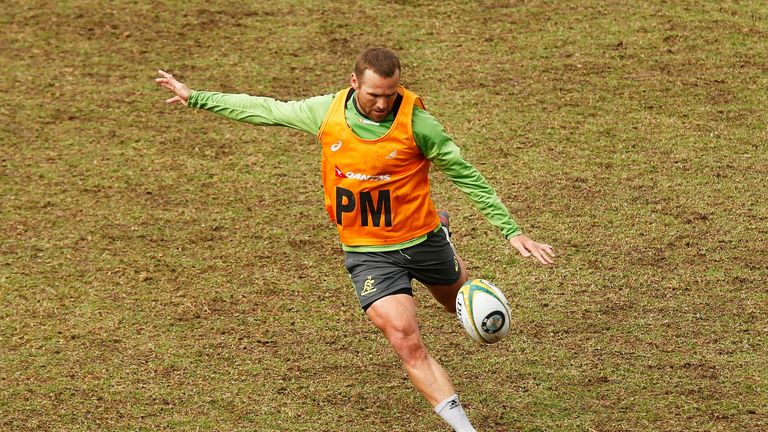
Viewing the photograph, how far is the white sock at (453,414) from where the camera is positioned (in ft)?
26.6

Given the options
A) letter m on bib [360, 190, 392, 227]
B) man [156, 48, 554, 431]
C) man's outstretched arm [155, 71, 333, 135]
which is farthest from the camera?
man's outstretched arm [155, 71, 333, 135]

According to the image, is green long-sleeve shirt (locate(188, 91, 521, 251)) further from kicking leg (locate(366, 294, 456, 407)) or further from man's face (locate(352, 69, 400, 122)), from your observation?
kicking leg (locate(366, 294, 456, 407))

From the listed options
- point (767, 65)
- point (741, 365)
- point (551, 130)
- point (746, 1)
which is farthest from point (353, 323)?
point (746, 1)

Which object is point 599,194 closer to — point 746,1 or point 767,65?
point 767,65

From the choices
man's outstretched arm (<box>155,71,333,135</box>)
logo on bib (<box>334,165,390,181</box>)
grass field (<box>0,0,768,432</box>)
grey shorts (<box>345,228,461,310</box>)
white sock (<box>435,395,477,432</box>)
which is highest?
man's outstretched arm (<box>155,71,333,135</box>)

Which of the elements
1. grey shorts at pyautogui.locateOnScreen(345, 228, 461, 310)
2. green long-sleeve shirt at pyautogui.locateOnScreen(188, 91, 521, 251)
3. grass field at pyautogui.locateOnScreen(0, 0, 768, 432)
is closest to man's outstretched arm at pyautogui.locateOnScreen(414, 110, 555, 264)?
green long-sleeve shirt at pyautogui.locateOnScreen(188, 91, 521, 251)

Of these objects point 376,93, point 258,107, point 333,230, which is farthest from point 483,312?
point 333,230

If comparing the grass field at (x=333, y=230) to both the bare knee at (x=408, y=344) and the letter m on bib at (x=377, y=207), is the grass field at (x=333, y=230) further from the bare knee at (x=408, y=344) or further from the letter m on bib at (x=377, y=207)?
the letter m on bib at (x=377, y=207)

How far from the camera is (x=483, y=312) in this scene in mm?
8133

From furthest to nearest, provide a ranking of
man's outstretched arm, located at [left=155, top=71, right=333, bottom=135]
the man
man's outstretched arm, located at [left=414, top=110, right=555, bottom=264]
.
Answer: man's outstretched arm, located at [left=155, top=71, right=333, bottom=135] → man's outstretched arm, located at [left=414, top=110, right=555, bottom=264] → the man

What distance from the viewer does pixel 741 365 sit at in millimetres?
9359

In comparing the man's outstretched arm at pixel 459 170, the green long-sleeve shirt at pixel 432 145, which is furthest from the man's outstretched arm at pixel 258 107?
the man's outstretched arm at pixel 459 170

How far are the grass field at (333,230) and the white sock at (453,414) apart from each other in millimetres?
717

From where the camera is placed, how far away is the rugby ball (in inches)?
321
